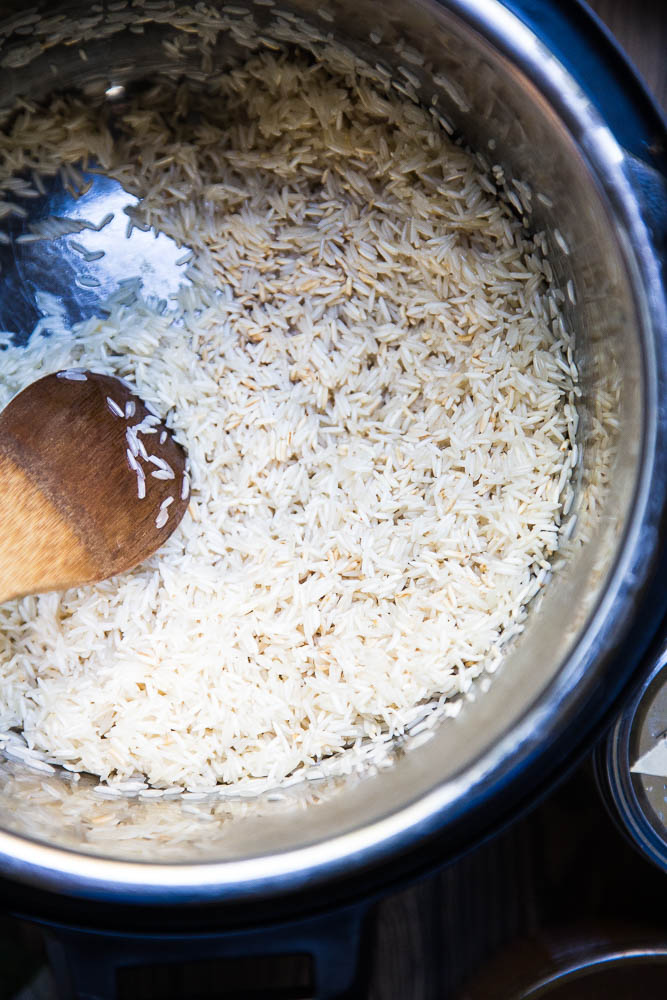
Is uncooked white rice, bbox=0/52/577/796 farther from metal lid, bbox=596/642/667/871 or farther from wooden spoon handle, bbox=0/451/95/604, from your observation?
metal lid, bbox=596/642/667/871

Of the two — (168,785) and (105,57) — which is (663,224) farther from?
(168,785)

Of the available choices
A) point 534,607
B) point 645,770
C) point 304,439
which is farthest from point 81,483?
point 645,770

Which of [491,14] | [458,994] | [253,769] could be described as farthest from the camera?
[458,994]

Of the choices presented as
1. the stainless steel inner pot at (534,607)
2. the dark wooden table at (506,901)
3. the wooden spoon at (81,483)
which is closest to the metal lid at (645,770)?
the dark wooden table at (506,901)

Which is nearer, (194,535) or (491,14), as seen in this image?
(491,14)

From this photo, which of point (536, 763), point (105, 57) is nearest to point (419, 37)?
point (105, 57)

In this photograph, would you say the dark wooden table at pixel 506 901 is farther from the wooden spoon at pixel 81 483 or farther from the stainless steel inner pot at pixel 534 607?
the wooden spoon at pixel 81 483

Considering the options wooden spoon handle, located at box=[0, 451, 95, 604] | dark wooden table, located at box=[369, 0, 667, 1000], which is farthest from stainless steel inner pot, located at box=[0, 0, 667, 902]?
dark wooden table, located at box=[369, 0, 667, 1000]

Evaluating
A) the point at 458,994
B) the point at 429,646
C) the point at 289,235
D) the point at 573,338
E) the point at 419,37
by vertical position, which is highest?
the point at 419,37
